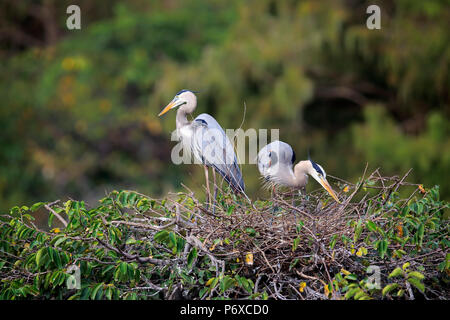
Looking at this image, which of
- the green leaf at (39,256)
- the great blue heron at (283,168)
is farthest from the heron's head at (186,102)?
the green leaf at (39,256)

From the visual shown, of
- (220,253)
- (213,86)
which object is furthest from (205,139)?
(213,86)

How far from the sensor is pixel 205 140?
4414 mm

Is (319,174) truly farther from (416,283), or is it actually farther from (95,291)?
(95,291)

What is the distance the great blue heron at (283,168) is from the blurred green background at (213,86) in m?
2.47

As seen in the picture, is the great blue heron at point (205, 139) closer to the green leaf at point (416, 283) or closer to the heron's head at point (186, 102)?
the heron's head at point (186, 102)

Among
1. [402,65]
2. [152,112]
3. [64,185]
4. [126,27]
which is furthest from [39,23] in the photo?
[402,65]

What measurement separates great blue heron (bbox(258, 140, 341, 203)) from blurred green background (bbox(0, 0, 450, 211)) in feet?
8.11

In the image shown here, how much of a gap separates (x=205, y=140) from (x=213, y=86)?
504cm

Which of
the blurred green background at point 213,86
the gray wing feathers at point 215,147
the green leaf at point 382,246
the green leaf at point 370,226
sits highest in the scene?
the blurred green background at point 213,86

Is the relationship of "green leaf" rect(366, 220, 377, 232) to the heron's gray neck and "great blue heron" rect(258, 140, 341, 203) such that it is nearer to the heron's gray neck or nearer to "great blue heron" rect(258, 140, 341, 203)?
"great blue heron" rect(258, 140, 341, 203)

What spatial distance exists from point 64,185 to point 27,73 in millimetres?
2705

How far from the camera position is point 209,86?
30.7 ft

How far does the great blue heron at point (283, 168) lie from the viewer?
13.9ft

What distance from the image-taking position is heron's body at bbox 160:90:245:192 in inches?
170
